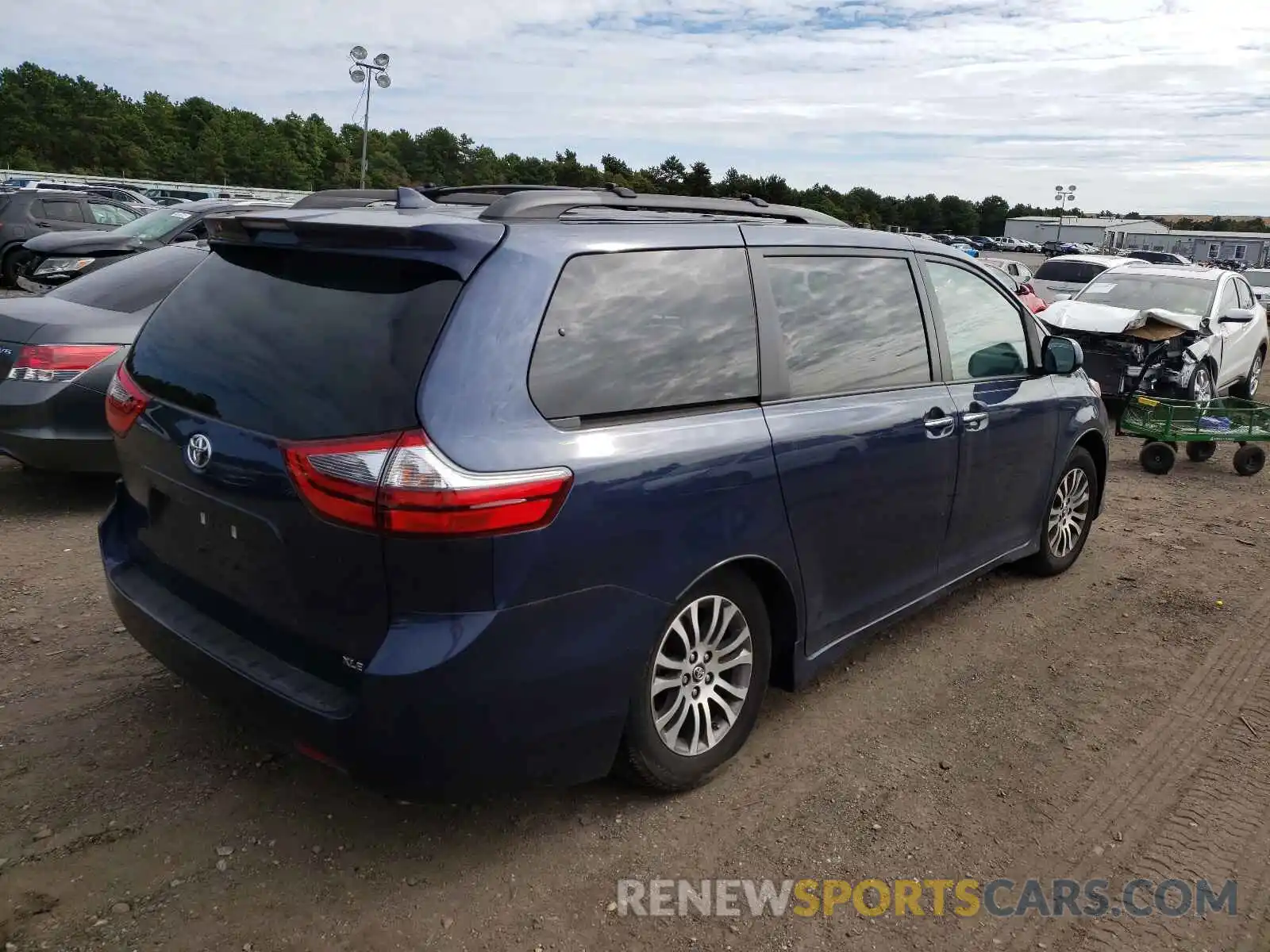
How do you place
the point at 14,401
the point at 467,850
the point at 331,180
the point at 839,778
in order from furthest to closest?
the point at 331,180 → the point at 14,401 → the point at 839,778 → the point at 467,850

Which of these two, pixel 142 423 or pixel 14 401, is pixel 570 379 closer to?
pixel 142 423

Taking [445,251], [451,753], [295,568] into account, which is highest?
[445,251]

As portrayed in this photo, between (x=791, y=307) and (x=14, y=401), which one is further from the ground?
(x=791, y=307)

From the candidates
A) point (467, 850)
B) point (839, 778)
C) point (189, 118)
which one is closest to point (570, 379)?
point (467, 850)

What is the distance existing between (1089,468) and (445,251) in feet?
14.1

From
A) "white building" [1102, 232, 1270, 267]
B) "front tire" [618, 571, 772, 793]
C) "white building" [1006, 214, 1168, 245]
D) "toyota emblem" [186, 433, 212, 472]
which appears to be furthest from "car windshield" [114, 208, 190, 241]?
"white building" [1006, 214, 1168, 245]

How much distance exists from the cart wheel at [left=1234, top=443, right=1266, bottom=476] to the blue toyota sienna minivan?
20.3 ft

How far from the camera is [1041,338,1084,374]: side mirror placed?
4918 mm

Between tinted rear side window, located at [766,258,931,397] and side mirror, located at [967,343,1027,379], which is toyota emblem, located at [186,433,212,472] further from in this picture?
side mirror, located at [967,343,1027,379]

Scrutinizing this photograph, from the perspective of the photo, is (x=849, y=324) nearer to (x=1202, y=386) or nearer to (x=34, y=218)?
(x=1202, y=386)

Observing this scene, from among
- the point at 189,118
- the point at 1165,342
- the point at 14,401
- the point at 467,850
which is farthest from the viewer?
the point at 189,118

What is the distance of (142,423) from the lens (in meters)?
3.06

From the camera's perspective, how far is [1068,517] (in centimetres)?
545

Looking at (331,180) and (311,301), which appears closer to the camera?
(311,301)
